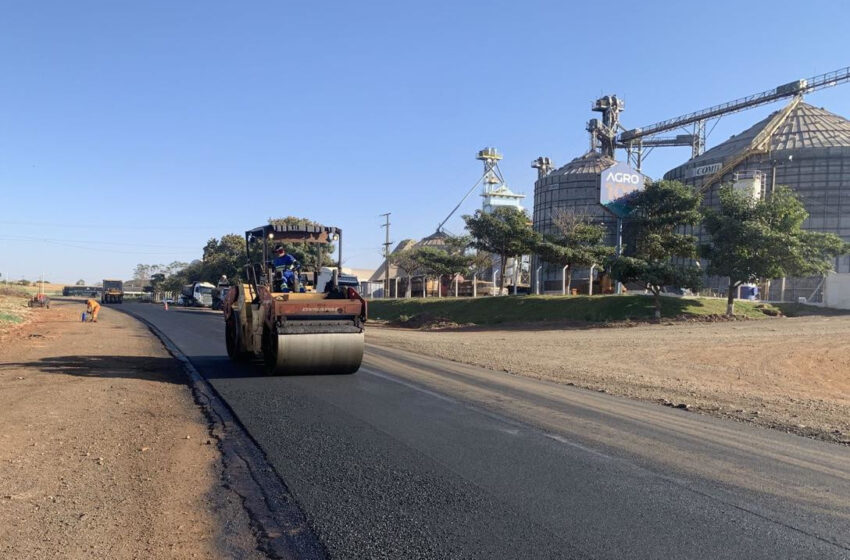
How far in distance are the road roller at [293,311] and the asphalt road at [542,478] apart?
1.34 m

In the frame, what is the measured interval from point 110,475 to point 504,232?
39.5 meters

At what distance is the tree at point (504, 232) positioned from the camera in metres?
44.5

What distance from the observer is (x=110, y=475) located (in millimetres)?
6438

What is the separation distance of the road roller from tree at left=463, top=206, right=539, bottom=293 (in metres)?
29.2

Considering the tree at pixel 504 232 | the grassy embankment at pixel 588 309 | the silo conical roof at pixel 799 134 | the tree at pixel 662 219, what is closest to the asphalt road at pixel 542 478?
the grassy embankment at pixel 588 309

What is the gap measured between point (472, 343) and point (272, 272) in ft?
43.3

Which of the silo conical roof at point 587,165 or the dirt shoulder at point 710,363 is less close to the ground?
the silo conical roof at point 587,165

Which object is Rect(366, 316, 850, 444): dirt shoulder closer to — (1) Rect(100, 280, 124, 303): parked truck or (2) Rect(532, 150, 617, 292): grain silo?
(2) Rect(532, 150, 617, 292): grain silo

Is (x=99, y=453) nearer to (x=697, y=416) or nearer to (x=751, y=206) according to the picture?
(x=697, y=416)

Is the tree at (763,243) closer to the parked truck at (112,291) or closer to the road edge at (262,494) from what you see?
the road edge at (262,494)

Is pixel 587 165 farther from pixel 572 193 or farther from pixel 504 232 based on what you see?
pixel 504 232

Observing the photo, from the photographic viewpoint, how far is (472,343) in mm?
25828

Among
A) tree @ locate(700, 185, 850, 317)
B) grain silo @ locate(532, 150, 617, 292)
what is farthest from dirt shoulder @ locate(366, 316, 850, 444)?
grain silo @ locate(532, 150, 617, 292)

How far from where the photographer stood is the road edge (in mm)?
4723
